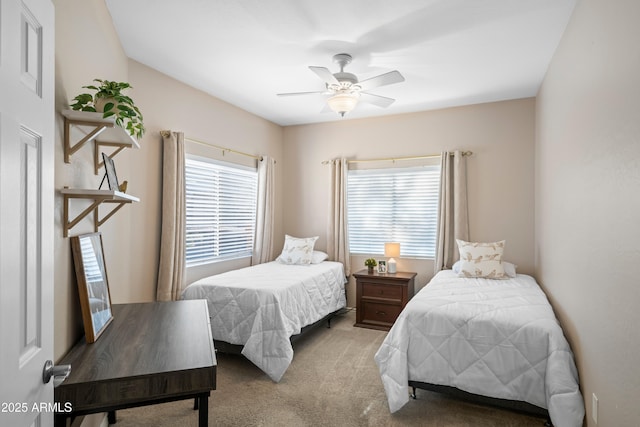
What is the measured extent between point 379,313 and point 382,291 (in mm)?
268

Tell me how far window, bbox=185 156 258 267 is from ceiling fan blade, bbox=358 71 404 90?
201 cm

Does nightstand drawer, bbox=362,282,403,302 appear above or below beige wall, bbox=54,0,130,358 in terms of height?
below

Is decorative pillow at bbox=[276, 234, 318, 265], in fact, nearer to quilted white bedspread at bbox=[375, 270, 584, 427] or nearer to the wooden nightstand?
the wooden nightstand

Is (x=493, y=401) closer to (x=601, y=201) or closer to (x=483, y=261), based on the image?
(x=601, y=201)

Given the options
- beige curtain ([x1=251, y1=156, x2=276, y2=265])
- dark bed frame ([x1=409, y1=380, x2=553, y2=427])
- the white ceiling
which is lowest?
dark bed frame ([x1=409, y1=380, x2=553, y2=427])

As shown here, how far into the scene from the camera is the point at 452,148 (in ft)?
15.2

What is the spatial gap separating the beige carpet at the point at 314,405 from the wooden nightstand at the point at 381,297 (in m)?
1.10

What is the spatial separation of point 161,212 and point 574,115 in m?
3.48

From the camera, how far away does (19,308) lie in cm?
91

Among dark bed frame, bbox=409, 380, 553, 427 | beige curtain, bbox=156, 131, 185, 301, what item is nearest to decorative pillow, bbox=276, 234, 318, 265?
beige curtain, bbox=156, 131, 185, 301

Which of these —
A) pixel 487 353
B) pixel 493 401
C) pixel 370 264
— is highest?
pixel 370 264

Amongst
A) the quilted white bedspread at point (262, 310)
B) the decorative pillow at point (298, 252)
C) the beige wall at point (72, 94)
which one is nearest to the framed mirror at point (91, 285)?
the beige wall at point (72, 94)

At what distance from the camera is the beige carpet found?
2.42 meters

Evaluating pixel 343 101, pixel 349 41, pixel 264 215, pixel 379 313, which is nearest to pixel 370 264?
pixel 379 313
